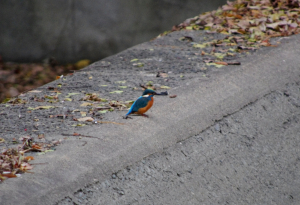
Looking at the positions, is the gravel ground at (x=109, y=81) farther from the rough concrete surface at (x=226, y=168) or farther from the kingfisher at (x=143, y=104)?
the rough concrete surface at (x=226, y=168)

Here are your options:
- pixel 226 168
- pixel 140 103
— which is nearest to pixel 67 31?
pixel 140 103

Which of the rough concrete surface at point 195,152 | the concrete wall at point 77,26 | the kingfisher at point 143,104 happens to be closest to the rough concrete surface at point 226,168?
the rough concrete surface at point 195,152

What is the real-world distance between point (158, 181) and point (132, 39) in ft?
11.1

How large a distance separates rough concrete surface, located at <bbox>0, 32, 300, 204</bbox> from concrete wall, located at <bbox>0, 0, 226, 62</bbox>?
153cm

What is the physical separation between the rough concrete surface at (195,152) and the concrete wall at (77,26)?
1.53 meters

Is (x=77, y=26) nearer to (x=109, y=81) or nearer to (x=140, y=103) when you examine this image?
(x=109, y=81)

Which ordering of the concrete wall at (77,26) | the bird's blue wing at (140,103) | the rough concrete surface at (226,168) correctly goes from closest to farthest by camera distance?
1. the rough concrete surface at (226,168)
2. the bird's blue wing at (140,103)
3. the concrete wall at (77,26)

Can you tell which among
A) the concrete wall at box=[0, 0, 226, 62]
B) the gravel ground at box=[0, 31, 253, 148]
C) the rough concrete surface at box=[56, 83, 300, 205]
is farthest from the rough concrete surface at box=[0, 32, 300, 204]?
the concrete wall at box=[0, 0, 226, 62]

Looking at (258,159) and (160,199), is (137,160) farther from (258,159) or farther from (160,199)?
(258,159)

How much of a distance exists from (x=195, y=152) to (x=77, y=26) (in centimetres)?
316

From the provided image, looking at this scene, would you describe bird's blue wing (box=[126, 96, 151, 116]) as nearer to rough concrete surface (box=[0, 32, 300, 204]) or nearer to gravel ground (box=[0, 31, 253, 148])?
rough concrete surface (box=[0, 32, 300, 204])

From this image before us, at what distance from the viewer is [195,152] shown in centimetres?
279

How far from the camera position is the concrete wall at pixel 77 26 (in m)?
5.11

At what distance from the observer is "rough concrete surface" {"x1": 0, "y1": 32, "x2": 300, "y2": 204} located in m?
2.16
